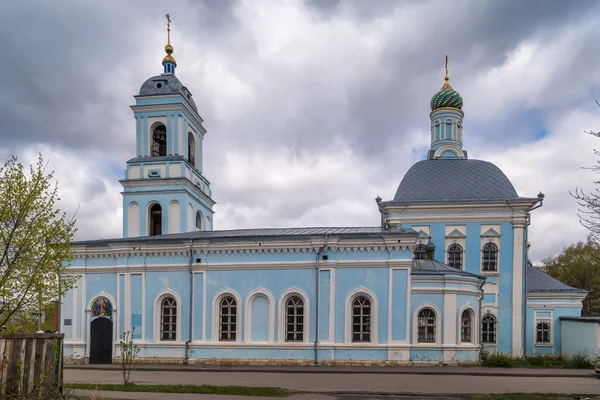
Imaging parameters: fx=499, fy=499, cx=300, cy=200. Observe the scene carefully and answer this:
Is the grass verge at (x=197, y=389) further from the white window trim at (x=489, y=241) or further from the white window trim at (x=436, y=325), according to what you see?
the white window trim at (x=489, y=241)

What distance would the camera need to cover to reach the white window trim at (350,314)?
20219 millimetres

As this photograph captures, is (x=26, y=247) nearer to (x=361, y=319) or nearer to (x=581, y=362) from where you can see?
(x=361, y=319)

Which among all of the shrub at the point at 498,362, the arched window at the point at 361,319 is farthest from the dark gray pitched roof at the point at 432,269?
the shrub at the point at 498,362

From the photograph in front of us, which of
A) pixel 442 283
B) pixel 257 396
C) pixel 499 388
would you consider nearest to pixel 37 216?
pixel 257 396

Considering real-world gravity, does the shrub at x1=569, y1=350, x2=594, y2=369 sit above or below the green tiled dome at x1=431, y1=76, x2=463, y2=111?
below

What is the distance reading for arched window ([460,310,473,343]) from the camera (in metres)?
20.7

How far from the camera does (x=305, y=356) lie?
803 inches

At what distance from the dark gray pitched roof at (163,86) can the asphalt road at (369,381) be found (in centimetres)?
1447

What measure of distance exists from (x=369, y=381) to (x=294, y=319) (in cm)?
571

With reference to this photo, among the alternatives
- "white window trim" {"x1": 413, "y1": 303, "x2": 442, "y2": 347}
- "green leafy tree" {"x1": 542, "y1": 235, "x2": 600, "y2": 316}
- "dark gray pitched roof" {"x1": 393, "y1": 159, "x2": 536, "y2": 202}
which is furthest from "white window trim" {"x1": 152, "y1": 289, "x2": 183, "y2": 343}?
"green leafy tree" {"x1": 542, "y1": 235, "x2": 600, "y2": 316}

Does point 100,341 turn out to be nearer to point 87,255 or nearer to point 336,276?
point 87,255

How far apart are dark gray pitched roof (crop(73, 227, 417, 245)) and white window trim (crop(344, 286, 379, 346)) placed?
2.29 m

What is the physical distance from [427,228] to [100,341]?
16.2 m

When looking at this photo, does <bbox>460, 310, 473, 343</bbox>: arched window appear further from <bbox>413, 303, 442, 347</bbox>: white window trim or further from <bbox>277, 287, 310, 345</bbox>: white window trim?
<bbox>277, 287, 310, 345</bbox>: white window trim
